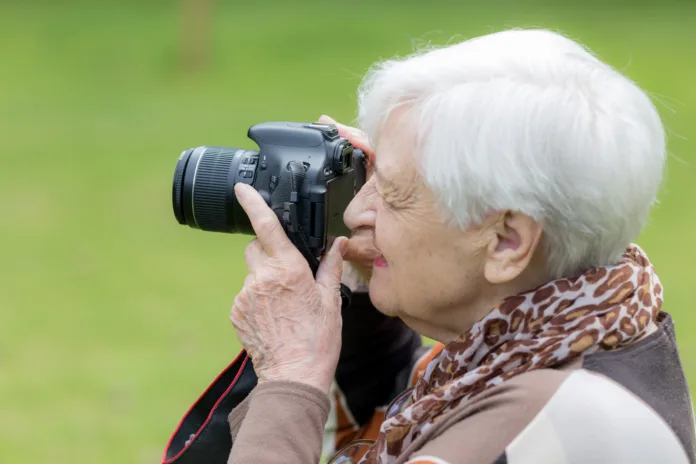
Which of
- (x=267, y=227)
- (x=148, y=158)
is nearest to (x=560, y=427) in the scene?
(x=267, y=227)

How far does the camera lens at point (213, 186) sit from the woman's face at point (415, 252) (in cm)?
26

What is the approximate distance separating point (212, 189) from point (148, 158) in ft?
16.9

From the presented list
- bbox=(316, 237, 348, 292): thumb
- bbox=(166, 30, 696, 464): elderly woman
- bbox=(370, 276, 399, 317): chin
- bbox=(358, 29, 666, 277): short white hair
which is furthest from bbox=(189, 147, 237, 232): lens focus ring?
bbox=(358, 29, 666, 277): short white hair

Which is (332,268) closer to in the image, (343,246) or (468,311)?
(343,246)

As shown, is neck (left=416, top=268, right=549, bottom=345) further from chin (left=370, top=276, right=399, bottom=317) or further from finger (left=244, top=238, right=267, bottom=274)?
finger (left=244, top=238, right=267, bottom=274)

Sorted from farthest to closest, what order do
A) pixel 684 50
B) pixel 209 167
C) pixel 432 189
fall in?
1. pixel 684 50
2. pixel 209 167
3. pixel 432 189

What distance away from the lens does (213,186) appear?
1.84m

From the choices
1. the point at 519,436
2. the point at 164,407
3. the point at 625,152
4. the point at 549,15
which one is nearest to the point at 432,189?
the point at 625,152

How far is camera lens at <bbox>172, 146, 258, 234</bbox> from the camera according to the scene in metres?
1.82

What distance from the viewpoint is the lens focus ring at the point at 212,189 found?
1.83m

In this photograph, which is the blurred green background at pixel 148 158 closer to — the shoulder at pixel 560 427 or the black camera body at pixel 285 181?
the black camera body at pixel 285 181

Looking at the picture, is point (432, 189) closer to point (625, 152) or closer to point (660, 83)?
point (625, 152)

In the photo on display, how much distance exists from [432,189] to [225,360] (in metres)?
2.80

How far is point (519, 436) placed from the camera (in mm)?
1378
